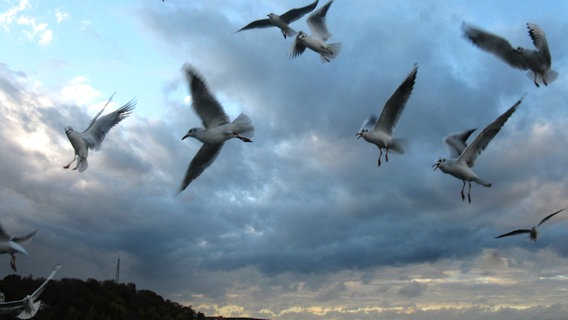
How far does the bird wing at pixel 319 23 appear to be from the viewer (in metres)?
21.2

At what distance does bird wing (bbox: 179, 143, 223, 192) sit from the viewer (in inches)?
636

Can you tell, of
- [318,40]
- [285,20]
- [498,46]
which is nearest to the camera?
[498,46]

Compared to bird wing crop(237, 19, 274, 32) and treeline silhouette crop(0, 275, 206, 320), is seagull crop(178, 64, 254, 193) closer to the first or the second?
bird wing crop(237, 19, 274, 32)

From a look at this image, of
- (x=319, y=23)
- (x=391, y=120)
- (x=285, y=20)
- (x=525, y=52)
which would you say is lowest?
(x=391, y=120)

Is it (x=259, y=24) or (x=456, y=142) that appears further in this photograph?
(x=259, y=24)

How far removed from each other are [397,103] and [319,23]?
6.98 meters

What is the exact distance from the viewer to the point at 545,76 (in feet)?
56.5

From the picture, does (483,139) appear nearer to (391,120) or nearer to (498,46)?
(391,120)

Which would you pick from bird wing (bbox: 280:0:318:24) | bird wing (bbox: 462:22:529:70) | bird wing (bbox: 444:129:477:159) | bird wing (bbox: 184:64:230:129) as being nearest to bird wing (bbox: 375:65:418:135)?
bird wing (bbox: 444:129:477:159)

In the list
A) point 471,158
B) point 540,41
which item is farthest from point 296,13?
point 471,158

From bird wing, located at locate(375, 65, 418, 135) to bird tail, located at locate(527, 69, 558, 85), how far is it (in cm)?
387

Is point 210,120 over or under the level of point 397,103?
under

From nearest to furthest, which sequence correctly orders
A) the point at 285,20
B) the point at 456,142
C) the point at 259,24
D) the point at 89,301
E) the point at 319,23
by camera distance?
the point at 456,142
the point at 319,23
the point at 285,20
the point at 259,24
the point at 89,301

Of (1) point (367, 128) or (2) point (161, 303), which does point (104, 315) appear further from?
(1) point (367, 128)
